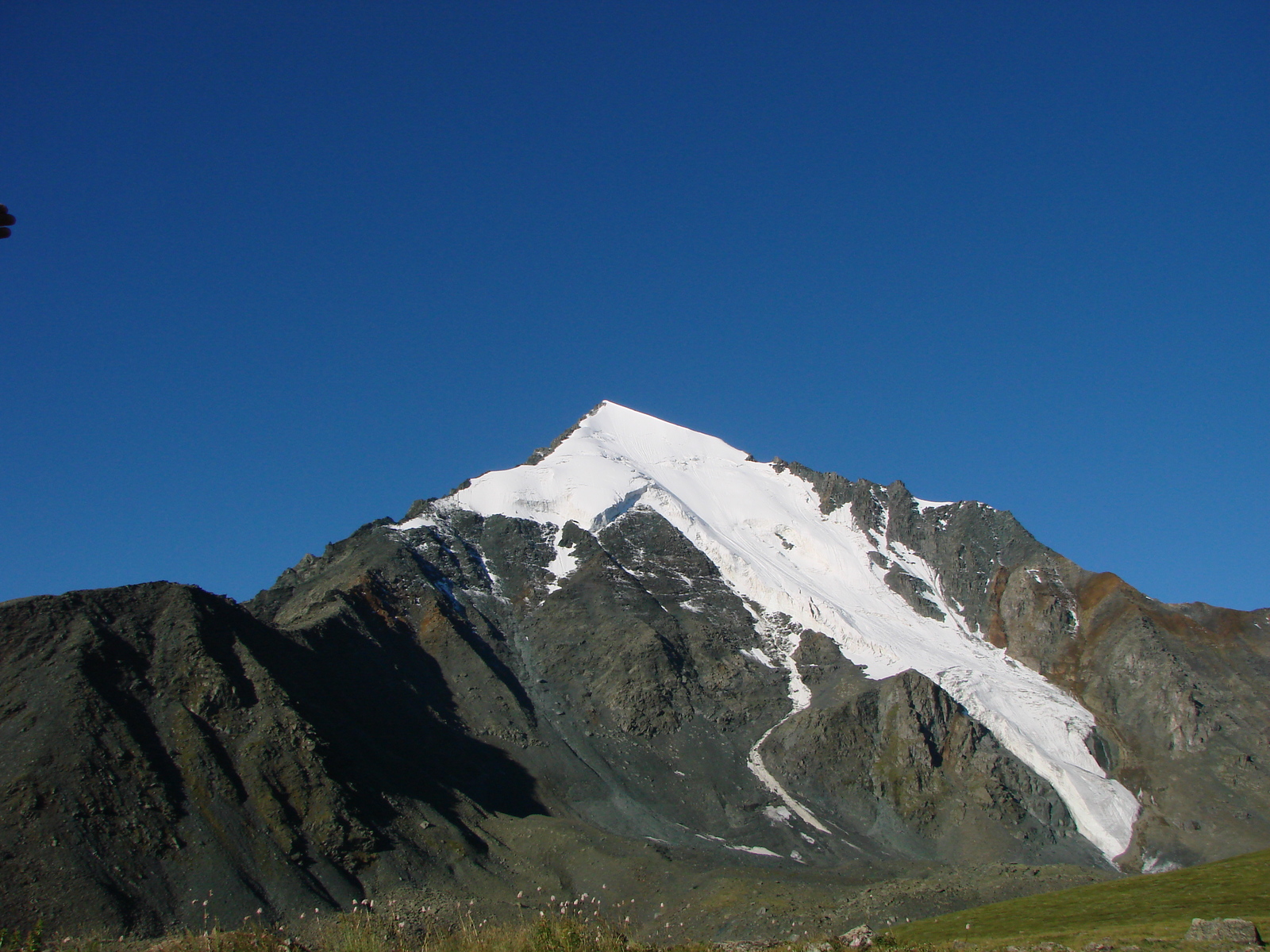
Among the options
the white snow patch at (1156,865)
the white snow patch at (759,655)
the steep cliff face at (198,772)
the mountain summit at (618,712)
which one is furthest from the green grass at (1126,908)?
the white snow patch at (759,655)

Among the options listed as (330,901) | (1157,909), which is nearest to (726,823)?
(330,901)

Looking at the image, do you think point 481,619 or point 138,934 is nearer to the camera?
point 138,934

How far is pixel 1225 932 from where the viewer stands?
3105 centimetres

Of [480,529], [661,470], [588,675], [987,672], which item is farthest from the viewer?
[661,470]

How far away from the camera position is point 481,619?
12912 cm

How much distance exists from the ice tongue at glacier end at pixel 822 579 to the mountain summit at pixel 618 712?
66 centimetres

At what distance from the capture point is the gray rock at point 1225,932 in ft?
98.5

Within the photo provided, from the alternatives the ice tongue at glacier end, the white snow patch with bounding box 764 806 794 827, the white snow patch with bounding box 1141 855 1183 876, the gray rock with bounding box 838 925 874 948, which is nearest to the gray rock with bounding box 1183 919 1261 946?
the gray rock with bounding box 838 925 874 948

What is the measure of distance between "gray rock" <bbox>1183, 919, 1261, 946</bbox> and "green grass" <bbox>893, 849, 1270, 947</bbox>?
26.6 ft

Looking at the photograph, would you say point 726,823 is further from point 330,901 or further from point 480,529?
point 480,529

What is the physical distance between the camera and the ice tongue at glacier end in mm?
119188

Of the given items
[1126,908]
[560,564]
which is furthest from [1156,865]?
[560,564]

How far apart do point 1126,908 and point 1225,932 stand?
2478 centimetres

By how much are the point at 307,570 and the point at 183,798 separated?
68700mm
